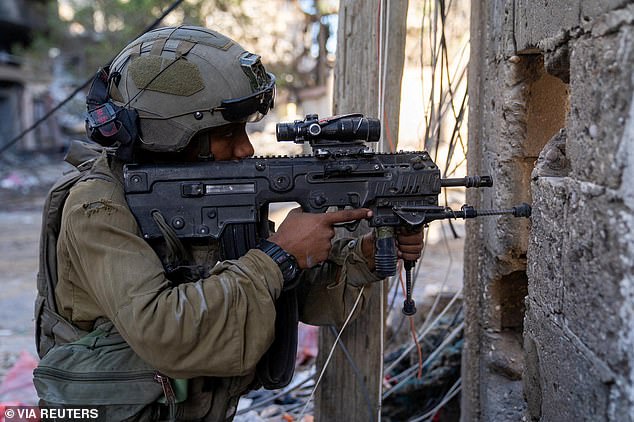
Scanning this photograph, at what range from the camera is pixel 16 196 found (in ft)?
52.6

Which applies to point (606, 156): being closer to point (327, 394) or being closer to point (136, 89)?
point (136, 89)

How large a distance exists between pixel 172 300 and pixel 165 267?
0.99 feet

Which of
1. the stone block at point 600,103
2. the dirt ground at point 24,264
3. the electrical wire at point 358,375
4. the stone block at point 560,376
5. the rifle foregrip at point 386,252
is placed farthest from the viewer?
the dirt ground at point 24,264

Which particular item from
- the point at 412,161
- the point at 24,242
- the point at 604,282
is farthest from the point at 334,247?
the point at 24,242

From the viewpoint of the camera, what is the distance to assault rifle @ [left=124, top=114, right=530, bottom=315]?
7.33 ft

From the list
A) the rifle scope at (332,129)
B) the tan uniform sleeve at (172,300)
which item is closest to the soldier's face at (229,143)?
the rifle scope at (332,129)

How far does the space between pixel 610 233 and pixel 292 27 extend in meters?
17.3

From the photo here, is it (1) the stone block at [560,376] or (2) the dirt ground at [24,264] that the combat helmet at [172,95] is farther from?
(2) the dirt ground at [24,264]

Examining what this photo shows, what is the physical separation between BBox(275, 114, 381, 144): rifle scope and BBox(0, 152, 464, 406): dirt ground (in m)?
1.68

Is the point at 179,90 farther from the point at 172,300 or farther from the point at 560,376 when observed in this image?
the point at 560,376

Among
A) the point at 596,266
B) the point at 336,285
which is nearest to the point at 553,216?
the point at 596,266

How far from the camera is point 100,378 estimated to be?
223 centimetres

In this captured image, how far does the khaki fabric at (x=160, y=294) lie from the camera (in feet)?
6.39

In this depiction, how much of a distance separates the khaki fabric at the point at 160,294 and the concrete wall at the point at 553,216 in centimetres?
84
